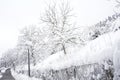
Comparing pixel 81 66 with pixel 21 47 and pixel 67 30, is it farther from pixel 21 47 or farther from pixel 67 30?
pixel 21 47

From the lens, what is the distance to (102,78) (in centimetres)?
640

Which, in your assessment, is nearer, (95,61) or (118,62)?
(118,62)

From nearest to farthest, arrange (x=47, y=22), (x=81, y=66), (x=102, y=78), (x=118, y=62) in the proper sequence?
(x=118, y=62) → (x=102, y=78) → (x=81, y=66) → (x=47, y=22)

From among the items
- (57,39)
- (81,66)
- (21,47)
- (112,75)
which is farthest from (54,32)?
(21,47)

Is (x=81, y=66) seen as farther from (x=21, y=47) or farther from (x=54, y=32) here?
(x=21, y=47)

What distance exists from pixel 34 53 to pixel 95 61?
2738cm

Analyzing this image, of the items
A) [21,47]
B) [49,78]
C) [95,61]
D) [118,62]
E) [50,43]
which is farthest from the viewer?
[21,47]

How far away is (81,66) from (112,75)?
9.51ft

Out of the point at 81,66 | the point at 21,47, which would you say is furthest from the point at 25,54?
the point at 81,66

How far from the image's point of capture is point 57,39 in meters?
15.3

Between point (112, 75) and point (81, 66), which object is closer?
point (112, 75)

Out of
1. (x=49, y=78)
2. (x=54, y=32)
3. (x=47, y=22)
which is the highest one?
(x=47, y=22)

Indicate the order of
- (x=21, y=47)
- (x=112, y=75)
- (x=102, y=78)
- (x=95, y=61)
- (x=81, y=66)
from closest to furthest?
(x=112, y=75)
(x=102, y=78)
(x=95, y=61)
(x=81, y=66)
(x=21, y=47)

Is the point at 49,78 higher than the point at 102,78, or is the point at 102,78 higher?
the point at 102,78
